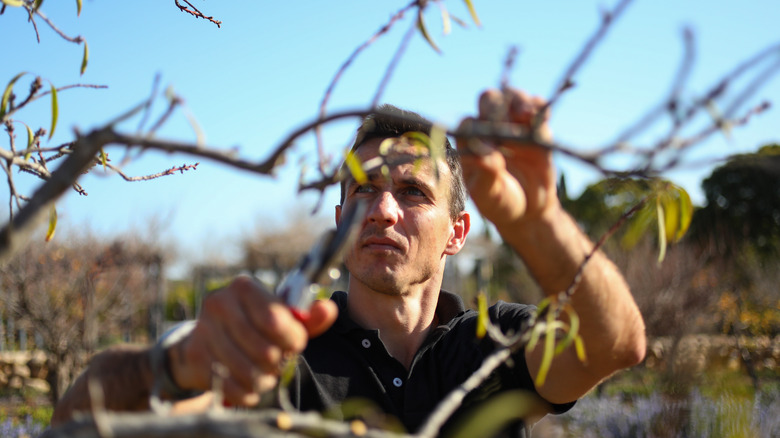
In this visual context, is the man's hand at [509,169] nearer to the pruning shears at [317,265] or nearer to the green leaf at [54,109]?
the pruning shears at [317,265]

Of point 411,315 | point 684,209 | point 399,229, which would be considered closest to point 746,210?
point 411,315

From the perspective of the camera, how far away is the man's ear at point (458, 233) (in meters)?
2.86

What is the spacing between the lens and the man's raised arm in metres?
1.04

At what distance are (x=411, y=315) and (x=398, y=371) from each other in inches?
11.7

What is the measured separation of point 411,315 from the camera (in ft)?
8.40

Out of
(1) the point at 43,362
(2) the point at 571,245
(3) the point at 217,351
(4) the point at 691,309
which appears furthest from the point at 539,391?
(1) the point at 43,362

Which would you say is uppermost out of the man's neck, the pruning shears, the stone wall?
the pruning shears

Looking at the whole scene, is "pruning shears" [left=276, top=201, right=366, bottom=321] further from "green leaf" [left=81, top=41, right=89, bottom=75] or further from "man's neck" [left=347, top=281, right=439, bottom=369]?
"man's neck" [left=347, top=281, right=439, bottom=369]

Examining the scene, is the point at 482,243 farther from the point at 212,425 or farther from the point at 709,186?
the point at 212,425

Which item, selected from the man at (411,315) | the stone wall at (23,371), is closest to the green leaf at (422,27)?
the man at (411,315)

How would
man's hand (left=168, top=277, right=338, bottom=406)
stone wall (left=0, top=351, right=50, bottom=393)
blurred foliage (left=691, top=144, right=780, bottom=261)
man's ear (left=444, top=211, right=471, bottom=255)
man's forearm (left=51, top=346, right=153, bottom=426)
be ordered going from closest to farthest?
1. man's hand (left=168, top=277, right=338, bottom=406)
2. man's forearm (left=51, top=346, right=153, bottom=426)
3. man's ear (left=444, top=211, right=471, bottom=255)
4. stone wall (left=0, top=351, right=50, bottom=393)
5. blurred foliage (left=691, top=144, right=780, bottom=261)

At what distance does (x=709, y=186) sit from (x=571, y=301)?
19.2 metres

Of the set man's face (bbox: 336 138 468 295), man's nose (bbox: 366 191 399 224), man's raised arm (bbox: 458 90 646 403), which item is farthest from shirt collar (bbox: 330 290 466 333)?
man's raised arm (bbox: 458 90 646 403)

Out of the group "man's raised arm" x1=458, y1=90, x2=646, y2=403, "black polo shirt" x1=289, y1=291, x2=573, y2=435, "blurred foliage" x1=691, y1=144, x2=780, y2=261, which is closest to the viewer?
"man's raised arm" x1=458, y1=90, x2=646, y2=403
